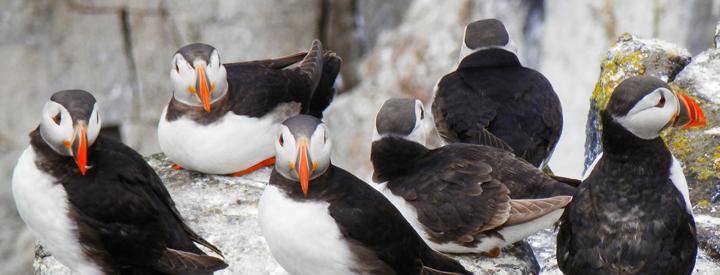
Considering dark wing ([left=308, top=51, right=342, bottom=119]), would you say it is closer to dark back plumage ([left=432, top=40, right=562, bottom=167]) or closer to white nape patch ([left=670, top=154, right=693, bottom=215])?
dark back plumage ([left=432, top=40, right=562, bottom=167])

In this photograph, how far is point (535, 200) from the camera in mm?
3525

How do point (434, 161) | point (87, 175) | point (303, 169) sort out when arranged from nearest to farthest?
point (303, 169), point (87, 175), point (434, 161)

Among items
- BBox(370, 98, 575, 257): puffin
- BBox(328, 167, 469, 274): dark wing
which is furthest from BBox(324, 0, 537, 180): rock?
BBox(328, 167, 469, 274): dark wing

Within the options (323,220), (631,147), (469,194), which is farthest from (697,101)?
(323,220)

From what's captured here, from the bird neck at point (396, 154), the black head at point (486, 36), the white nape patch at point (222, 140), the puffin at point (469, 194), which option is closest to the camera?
the puffin at point (469, 194)

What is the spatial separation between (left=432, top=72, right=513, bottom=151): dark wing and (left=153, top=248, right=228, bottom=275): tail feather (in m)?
1.73

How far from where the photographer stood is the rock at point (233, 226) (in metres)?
3.70

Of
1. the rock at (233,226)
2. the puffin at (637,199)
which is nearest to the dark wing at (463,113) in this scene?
the rock at (233,226)

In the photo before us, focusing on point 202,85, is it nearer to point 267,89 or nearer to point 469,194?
point 267,89

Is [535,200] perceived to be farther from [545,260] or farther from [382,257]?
[382,257]

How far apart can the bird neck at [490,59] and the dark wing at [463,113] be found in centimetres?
31

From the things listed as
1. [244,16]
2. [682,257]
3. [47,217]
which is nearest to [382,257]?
[682,257]

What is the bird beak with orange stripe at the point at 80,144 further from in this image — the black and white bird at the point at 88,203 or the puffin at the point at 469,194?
the puffin at the point at 469,194

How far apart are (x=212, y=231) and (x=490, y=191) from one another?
Answer: 1370mm
